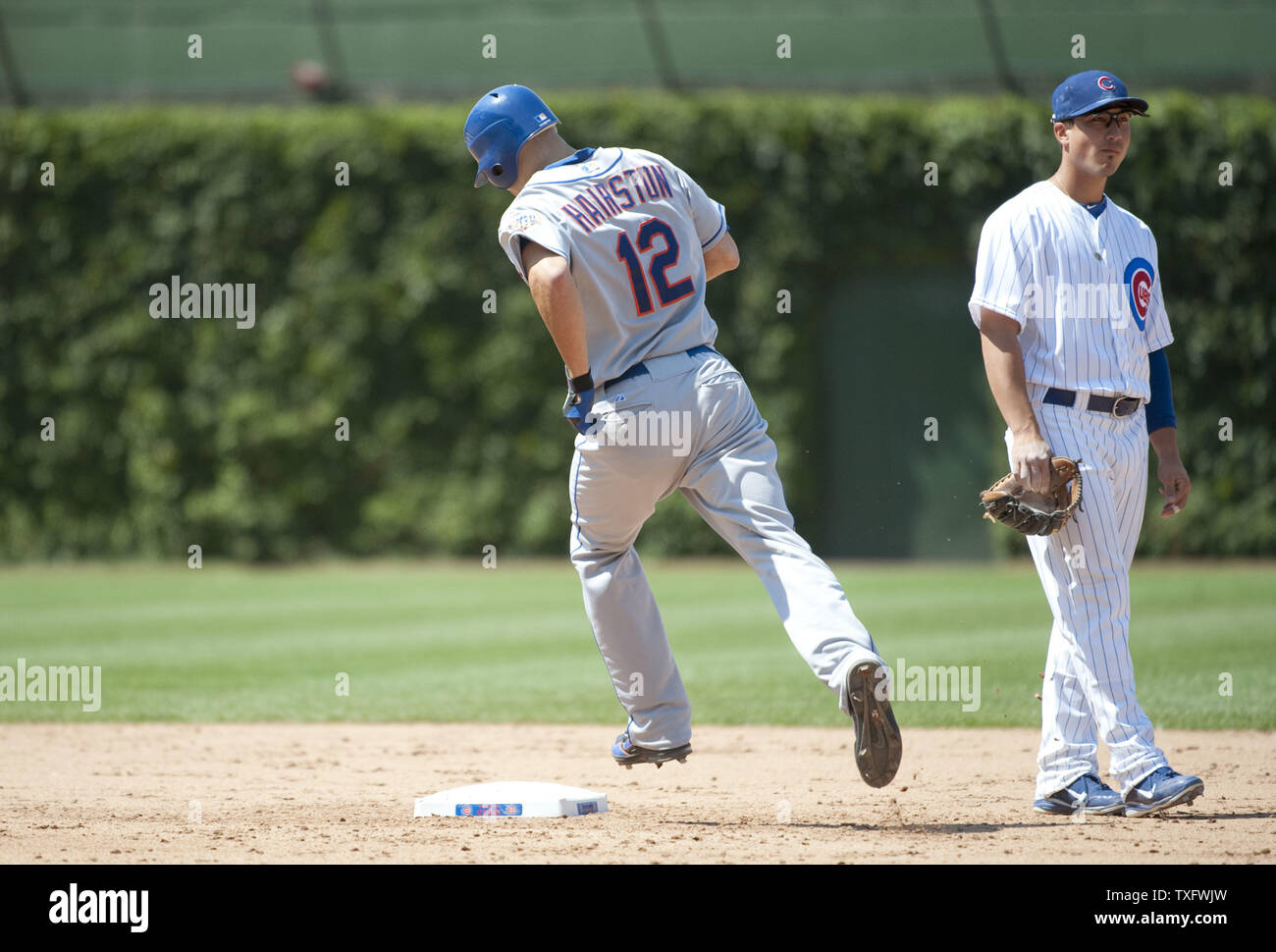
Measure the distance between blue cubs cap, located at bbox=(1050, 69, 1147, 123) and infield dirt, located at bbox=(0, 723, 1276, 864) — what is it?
7.19 feet

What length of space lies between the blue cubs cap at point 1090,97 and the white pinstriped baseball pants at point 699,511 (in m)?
1.34

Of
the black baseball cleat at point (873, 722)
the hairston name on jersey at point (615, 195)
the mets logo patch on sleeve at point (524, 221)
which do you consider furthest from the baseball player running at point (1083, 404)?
the mets logo patch on sleeve at point (524, 221)

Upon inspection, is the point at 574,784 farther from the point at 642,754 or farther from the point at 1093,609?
the point at 1093,609

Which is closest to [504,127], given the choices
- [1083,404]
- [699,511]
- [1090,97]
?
[699,511]

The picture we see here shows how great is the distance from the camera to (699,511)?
4.71 meters

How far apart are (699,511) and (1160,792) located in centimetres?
164

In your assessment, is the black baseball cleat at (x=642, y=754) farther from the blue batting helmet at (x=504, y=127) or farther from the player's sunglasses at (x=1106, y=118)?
the player's sunglasses at (x=1106, y=118)

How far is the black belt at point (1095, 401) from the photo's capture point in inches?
179

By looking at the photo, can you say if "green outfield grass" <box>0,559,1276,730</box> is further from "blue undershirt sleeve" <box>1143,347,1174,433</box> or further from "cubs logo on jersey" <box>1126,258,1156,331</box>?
"cubs logo on jersey" <box>1126,258,1156,331</box>

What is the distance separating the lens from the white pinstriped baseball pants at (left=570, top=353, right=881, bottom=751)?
439cm

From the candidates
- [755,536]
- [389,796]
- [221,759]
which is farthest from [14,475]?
[755,536]

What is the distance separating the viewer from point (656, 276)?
4707mm

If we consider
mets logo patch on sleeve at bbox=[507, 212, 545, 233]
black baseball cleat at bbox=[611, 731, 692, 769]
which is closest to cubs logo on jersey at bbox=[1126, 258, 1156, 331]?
mets logo patch on sleeve at bbox=[507, 212, 545, 233]

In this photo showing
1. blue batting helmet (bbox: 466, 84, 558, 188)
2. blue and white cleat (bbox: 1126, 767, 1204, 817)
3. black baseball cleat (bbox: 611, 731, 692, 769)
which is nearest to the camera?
blue and white cleat (bbox: 1126, 767, 1204, 817)
